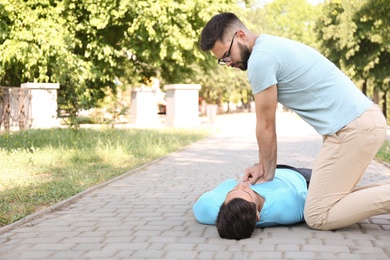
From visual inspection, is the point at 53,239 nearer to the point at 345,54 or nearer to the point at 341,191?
the point at 341,191

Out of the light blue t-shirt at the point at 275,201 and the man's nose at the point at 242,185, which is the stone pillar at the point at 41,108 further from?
the man's nose at the point at 242,185

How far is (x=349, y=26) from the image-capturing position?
33.2 m

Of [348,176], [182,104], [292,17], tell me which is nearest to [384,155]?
[348,176]

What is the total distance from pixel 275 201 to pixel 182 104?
2325cm

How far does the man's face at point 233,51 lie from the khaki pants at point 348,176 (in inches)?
37.7

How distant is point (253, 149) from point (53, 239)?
10.6 meters

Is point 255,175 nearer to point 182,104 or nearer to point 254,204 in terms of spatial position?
point 254,204

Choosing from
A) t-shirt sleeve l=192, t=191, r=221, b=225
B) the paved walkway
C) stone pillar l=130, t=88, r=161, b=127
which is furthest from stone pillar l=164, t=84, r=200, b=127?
t-shirt sleeve l=192, t=191, r=221, b=225

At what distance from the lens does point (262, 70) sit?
5.07m

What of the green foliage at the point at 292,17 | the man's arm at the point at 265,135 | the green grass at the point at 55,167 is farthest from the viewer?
the green foliage at the point at 292,17

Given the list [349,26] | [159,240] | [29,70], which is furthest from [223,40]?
[349,26]

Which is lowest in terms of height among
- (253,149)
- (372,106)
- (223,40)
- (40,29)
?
(253,149)

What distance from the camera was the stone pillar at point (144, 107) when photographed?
3048cm

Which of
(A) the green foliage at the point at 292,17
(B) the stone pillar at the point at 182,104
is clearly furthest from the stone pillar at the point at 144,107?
(A) the green foliage at the point at 292,17
